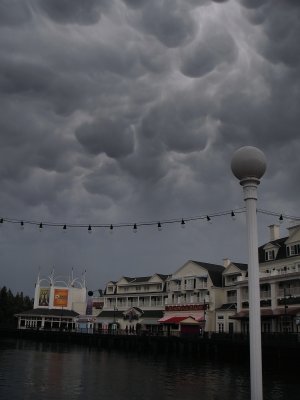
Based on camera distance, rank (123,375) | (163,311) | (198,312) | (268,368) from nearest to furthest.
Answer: (123,375) < (268,368) < (198,312) < (163,311)

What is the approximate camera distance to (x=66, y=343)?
276 ft

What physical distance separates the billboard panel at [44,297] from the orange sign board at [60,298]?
1.80 m

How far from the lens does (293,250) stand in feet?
185

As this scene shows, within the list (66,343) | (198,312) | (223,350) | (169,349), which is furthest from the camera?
(66,343)

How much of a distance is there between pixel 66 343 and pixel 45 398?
62.9m

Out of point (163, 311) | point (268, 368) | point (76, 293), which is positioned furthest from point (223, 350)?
point (76, 293)

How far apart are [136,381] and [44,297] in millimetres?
78704

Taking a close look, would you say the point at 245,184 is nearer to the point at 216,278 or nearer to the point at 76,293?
the point at 216,278

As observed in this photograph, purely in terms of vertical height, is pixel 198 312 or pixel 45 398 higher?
pixel 198 312

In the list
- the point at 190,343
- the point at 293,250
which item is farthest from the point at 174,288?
the point at 293,250

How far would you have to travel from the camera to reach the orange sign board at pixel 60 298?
347ft

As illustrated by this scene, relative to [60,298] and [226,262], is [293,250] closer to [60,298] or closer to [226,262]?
[226,262]

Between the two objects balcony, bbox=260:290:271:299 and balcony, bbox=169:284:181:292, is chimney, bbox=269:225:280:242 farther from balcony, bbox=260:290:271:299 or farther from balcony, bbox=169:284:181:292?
balcony, bbox=169:284:181:292

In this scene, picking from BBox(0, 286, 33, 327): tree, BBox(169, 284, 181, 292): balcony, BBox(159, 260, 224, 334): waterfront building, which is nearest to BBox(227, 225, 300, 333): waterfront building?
BBox(159, 260, 224, 334): waterfront building
